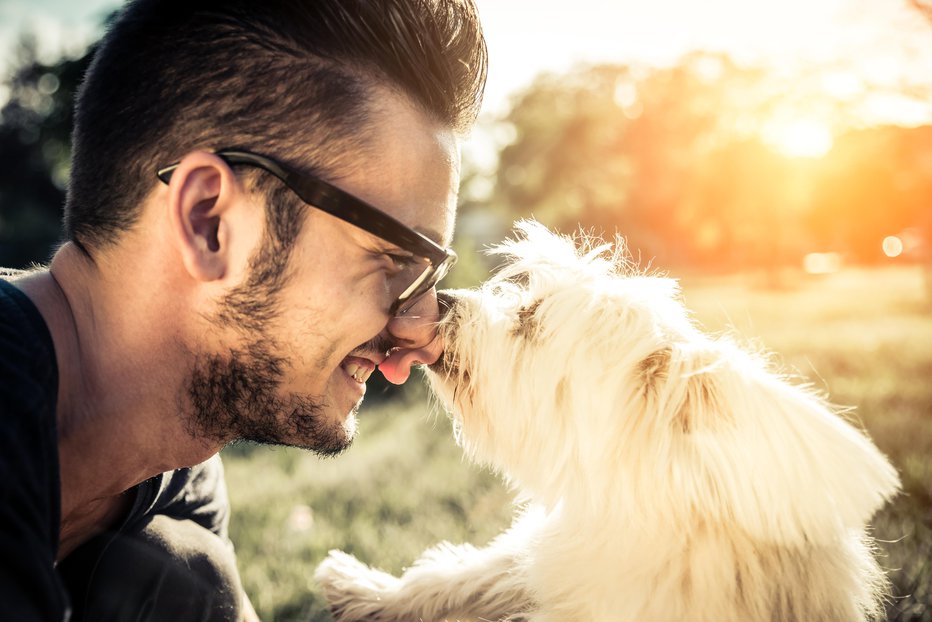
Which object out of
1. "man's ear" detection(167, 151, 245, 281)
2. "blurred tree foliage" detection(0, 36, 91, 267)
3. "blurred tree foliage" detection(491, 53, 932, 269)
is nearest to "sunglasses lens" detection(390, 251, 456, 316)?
"man's ear" detection(167, 151, 245, 281)

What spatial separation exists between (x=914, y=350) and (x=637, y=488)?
6996mm

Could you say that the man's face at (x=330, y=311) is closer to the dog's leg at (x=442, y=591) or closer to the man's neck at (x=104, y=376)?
the man's neck at (x=104, y=376)

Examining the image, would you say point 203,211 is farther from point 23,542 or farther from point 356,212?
point 23,542

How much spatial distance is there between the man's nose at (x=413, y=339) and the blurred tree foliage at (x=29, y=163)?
17.7 meters

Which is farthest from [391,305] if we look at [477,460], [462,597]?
[462,597]

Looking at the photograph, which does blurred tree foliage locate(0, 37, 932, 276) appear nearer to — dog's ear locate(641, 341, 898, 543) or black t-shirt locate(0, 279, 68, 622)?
dog's ear locate(641, 341, 898, 543)

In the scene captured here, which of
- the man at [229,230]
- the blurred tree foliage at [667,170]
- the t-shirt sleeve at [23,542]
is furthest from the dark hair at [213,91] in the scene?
the blurred tree foliage at [667,170]

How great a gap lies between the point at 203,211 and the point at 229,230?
0.28ft

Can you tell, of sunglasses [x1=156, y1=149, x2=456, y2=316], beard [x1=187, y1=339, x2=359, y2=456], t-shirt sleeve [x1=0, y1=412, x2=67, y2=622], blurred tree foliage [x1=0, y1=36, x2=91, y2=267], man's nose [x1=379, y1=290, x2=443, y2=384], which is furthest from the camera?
blurred tree foliage [x1=0, y1=36, x2=91, y2=267]

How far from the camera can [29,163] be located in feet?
73.5

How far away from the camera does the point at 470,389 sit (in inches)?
95.2

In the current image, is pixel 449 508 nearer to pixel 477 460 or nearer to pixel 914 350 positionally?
pixel 477 460

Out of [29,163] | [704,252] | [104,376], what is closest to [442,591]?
[104,376]

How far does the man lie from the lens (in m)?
1.86
